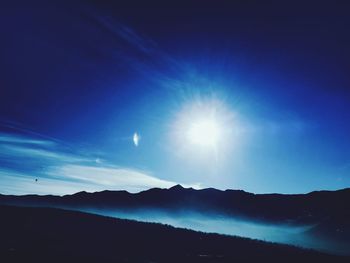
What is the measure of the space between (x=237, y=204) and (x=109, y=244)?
88.0 metres

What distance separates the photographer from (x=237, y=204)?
114375 mm

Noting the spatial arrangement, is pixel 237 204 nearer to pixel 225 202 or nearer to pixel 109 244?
pixel 225 202

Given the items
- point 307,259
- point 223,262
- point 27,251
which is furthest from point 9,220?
point 307,259

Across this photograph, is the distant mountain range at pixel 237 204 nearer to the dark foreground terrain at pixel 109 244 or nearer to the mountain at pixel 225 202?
the mountain at pixel 225 202

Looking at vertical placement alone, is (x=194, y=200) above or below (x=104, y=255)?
above

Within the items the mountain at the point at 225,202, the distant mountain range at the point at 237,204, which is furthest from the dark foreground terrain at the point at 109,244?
the mountain at the point at 225,202

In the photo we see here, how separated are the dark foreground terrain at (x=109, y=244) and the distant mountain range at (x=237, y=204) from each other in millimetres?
44779

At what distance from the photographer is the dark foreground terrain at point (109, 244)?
83.5ft

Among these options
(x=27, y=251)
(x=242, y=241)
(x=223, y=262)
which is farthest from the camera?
→ (x=242, y=241)

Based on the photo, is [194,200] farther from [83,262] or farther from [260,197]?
[83,262]

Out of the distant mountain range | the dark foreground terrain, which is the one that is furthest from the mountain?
the dark foreground terrain

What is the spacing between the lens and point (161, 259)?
28.1 metres

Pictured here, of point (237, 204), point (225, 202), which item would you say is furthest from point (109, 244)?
point (225, 202)

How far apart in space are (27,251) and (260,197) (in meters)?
104
